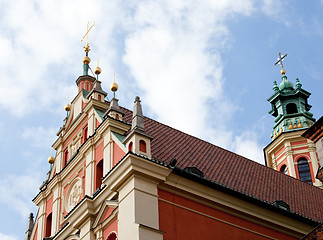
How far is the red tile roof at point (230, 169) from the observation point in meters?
19.8

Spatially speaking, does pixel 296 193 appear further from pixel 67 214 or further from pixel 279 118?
pixel 279 118

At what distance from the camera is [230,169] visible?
21.8m

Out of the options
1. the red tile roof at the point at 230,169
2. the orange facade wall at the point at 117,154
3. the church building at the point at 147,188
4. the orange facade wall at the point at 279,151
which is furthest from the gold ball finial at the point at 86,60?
the orange facade wall at the point at 279,151

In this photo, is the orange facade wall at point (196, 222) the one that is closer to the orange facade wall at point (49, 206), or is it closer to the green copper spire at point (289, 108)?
the orange facade wall at point (49, 206)

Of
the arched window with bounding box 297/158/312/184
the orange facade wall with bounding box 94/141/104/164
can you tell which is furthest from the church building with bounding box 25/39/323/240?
the arched window with bounding box 297/158/312/184

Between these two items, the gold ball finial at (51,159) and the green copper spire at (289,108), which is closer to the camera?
the gold ball finial at (51,159)

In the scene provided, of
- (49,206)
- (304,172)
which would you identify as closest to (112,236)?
(49,206)

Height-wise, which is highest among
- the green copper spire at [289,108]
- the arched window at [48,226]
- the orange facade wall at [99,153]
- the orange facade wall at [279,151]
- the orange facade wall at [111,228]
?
the green copper spire at [289,108]

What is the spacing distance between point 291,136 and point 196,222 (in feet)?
59.4

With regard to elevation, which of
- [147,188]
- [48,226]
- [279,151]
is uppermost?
[279,151]

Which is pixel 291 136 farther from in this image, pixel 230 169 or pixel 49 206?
pixel 49 206

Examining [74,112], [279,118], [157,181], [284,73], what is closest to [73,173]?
[74,112]

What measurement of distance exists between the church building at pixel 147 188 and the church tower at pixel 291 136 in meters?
7.40

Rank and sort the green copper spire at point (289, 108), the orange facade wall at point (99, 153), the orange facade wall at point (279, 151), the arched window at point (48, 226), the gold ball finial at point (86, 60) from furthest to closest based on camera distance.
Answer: the green copper spire at point (289, 108)
the orange facade wall at point (279, 151)
the gold ball finial at point (86, 60)
the arched window at point (48, 226)
the orange facade wall at point (99, 153)
